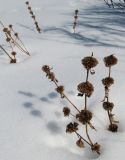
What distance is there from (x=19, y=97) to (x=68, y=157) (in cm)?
67

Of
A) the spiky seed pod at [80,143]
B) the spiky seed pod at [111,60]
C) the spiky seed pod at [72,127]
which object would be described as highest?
the spiky seed pod at [111,60]

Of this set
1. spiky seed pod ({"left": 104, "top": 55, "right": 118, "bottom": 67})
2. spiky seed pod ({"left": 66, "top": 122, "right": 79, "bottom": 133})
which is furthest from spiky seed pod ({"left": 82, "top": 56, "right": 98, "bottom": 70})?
spiky seed pod ({"left": 66, "top": 122, "right": 79, "bottom": 133})

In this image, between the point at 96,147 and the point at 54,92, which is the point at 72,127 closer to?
the point at 96,147

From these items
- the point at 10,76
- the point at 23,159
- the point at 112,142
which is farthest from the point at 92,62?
the point at 10,76

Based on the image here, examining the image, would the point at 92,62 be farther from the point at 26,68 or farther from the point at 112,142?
the point at 26,68

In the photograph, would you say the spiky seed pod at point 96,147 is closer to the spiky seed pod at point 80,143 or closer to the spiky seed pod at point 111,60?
the spiky seed pod at point 80,143

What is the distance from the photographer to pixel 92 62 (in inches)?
61.6

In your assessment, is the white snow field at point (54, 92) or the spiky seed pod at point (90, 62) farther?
the white snow field at point (54, 92)

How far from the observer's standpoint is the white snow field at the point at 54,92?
5.66 feet

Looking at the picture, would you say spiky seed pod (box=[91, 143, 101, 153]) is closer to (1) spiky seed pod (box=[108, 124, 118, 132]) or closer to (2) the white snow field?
(2) the white snow field

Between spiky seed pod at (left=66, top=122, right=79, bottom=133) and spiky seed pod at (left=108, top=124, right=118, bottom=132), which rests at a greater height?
spiky seed pod at (left=108, top=124, right=118, bottom=132)

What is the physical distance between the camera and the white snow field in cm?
173

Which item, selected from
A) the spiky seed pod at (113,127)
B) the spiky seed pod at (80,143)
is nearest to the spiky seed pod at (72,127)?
the spiky seed pod at (80,143)

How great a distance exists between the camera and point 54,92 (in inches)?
87.3
